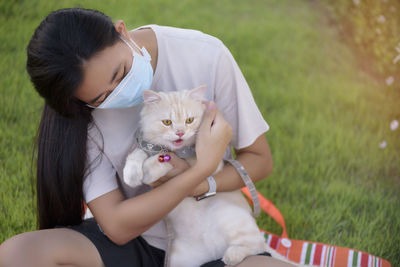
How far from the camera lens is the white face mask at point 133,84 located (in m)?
1.51

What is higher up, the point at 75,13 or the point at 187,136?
the point at 75,13

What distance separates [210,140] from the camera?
161cm

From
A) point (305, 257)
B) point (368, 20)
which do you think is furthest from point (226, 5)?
point (305, 257)

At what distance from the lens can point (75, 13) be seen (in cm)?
141

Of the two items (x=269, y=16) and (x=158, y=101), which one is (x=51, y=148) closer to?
(x=158, y=101)

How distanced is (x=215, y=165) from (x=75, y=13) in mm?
740

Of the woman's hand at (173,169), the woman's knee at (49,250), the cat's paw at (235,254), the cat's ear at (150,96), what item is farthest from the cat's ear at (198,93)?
the woman's knee at (49,250)

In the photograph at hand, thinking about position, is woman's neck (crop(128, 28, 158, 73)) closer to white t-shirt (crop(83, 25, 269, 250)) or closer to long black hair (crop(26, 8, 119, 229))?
white t-shirt (crop(83, 25, 269, 250))

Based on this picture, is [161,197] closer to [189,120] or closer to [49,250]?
[189,120]

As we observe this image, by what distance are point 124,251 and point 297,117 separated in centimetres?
205

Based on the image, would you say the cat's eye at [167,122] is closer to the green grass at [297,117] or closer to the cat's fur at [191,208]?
the cat's fur at [191,208]

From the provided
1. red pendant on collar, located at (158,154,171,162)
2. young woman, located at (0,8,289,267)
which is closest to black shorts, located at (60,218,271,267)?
young woman, located at (0,8,289,267)

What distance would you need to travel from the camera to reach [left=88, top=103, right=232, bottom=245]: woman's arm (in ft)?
5.12

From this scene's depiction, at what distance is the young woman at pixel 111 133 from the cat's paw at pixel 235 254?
0.02m
